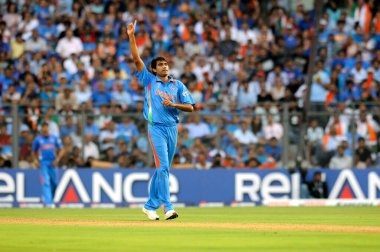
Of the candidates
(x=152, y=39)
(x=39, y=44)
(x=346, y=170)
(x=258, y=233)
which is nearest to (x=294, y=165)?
(x=346, y=170)

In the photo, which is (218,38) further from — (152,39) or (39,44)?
(39,44)

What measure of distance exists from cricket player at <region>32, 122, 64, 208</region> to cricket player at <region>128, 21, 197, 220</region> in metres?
9.40

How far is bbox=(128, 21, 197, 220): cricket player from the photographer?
1536 cm

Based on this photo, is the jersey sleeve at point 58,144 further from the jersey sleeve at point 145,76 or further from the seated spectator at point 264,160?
the jersey sleeve at point 145,76

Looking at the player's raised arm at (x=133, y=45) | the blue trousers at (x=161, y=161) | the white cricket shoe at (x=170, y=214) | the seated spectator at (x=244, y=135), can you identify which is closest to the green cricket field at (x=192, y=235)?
the white cricket shoe at (x=170, y=214)

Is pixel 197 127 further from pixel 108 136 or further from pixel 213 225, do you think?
pixel 213 225

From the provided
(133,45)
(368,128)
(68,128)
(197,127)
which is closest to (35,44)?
(68,128)

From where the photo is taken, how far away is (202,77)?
28.0m

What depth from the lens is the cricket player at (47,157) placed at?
2467 centimetres

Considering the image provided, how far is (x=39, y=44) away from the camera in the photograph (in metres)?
28.3

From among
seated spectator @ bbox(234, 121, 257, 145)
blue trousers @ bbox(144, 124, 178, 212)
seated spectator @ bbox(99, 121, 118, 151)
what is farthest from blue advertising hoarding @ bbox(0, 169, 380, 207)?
blue trousers @ bbox(144, 124, 178, 212)

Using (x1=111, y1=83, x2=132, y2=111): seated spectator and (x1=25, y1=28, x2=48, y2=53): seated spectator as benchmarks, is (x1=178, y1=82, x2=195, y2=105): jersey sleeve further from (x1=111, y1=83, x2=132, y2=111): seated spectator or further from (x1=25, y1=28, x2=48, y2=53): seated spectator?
(x1=25, y1=28, x2=48, y2=53): seated spectator

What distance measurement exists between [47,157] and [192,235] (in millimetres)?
12972

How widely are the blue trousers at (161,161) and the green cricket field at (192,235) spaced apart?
357mm
